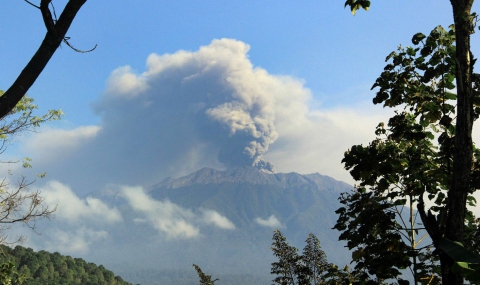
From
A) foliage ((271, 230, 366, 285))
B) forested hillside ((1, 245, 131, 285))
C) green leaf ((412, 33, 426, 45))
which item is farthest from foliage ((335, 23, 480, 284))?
forested hillside ((1, 245, 131, 285))

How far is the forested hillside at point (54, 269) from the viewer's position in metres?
106

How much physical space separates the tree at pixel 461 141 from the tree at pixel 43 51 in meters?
4.85

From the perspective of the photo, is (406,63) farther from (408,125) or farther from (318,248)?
(318,248)

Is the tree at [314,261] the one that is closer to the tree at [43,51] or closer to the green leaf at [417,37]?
the green leaf at [417,37]

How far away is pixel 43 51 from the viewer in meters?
4.43

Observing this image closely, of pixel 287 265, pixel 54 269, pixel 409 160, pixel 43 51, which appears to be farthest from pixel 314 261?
pixel 54 269

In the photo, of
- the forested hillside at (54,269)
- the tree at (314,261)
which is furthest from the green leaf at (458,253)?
the forested hillside at (54,269)

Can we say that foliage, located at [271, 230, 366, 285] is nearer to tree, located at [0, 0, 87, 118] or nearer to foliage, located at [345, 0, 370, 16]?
foliage, located at [345, 0, 370, 16]

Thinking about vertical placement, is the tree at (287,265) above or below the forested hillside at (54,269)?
below

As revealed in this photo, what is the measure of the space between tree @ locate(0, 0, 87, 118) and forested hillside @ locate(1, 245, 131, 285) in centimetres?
10852

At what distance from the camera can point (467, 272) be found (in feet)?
10.7

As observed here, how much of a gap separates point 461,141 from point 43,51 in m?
5.26

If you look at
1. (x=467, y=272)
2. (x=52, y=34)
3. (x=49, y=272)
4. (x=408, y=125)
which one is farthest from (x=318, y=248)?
(x=49, y=272)

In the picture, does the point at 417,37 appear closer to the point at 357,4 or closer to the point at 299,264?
the point at 357,4
